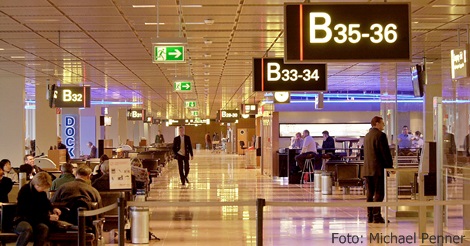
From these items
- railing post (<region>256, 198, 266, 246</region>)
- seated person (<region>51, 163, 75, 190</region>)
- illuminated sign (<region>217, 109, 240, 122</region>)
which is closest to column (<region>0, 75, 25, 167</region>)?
seated person (<region>51, 163, 75, 190</region>)

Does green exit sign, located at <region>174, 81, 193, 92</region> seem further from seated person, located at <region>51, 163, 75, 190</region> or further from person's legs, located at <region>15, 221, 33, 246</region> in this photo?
person's legs, located at <region>15, 221, 33, 246</region>

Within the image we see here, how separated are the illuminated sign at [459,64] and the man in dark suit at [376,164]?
1.64 m

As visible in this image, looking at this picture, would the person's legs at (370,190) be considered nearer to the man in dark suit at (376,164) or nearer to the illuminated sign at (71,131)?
the man in dark suit at (376,164)

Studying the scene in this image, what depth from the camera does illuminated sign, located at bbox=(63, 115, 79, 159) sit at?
35250 mm

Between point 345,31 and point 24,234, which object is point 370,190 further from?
point 24,234

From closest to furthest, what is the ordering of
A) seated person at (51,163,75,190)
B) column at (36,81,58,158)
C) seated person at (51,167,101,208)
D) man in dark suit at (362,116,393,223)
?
seated person at (51,167,101,208), seated person at (51,163,75,190), man in dark suit at (362,116,393,223), column at (36,81,58,158)

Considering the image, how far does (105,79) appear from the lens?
25219mm

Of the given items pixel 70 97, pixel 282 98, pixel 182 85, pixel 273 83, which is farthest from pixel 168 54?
pixel 70 97

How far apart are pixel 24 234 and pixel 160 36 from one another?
21.2 ft

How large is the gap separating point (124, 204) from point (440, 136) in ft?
15.2

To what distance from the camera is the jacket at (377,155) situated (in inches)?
520

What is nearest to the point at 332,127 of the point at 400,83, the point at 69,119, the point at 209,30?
the point at 69,119

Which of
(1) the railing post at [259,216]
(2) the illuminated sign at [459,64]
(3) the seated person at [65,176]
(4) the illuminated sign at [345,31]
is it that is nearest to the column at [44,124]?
(3) the seated person at [65,176]

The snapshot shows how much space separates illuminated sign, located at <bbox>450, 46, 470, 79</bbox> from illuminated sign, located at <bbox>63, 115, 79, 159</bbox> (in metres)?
24.9
